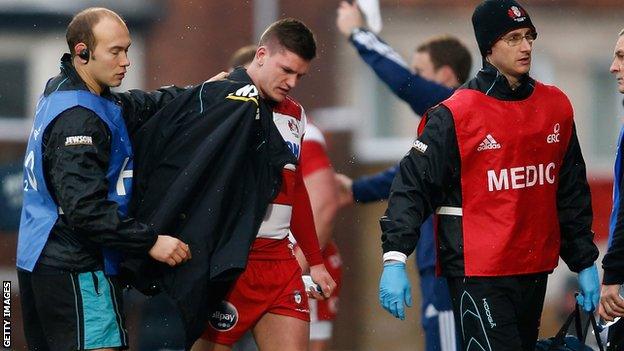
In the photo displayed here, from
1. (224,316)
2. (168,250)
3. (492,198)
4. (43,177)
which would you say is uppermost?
(43,177)

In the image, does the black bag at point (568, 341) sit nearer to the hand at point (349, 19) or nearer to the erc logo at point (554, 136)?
the erc logo at point (554, 136)

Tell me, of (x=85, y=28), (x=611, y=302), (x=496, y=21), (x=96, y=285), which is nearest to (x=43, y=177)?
A: (x=96, y=285)

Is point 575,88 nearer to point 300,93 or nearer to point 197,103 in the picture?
point 300,93

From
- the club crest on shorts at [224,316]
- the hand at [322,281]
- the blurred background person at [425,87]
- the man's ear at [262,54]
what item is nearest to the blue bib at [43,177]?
the club crest on shorts at [224,316]

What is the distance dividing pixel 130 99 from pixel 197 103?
26 cm

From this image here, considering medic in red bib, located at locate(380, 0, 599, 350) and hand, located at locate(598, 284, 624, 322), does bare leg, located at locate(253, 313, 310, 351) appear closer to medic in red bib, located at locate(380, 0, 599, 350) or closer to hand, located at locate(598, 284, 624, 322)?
medic in red bib, located at locate(380, 0, 599, 350)

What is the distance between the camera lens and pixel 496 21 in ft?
17.6

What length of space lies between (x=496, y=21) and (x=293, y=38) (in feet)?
2.63

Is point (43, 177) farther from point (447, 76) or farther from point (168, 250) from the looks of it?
point (447, 76)

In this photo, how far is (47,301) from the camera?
16.7 ft

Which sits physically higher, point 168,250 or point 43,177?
point 43,177

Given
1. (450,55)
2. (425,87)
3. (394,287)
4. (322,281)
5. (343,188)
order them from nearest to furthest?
(394,287)
(322,281)
(425,87)
(450,55)
(343,188)

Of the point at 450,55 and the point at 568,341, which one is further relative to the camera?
the point at 450,55

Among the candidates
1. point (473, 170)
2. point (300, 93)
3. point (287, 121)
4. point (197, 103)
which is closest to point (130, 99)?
point (197, 103)
